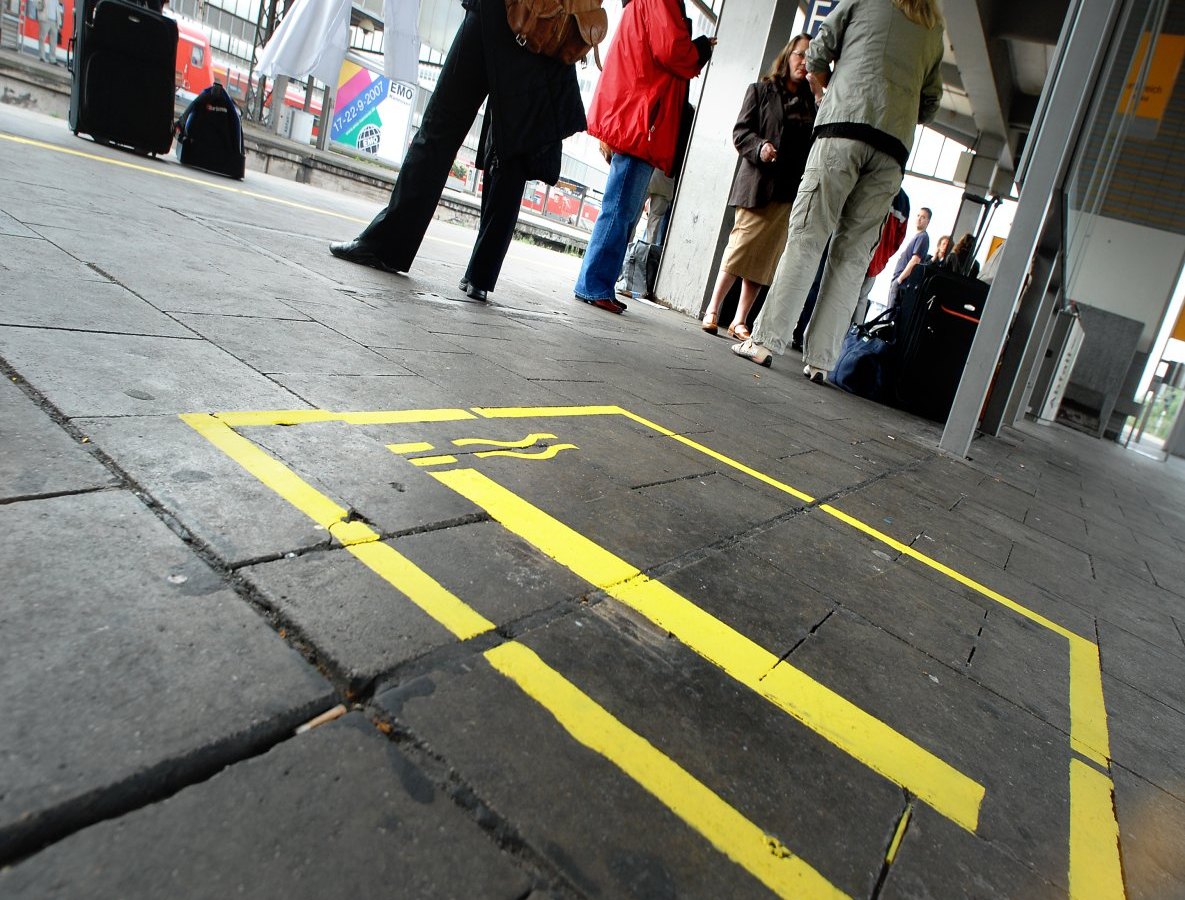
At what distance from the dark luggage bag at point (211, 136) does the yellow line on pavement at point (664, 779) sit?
7.66 meters

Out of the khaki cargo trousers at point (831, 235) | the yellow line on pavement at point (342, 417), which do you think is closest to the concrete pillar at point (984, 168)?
the khaki cargo trousers at point (831, 235)

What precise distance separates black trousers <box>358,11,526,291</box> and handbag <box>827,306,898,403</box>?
2980 millimetres

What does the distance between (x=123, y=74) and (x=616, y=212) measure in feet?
16.2

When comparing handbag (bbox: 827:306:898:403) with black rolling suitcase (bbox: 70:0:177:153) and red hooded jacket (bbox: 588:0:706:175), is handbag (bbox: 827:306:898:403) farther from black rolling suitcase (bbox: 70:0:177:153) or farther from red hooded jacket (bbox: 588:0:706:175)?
black rolling suitcase (bbox: 70:0:177:153)

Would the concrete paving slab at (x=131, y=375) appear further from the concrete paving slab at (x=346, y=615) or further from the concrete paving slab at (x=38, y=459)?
the concrete paving slab at (x=346, y=615)

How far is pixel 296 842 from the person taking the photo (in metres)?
0.71

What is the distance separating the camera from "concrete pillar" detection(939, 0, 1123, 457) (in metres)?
3.88

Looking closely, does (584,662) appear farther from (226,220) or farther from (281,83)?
(281,83)

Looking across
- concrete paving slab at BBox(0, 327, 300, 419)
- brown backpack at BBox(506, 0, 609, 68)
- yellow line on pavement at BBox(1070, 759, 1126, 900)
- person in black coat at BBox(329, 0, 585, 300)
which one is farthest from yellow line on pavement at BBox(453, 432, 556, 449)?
brown backpack at BBox(506, 0, 609, 68)

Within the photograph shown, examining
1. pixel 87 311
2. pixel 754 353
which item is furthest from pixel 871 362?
pixel 87 311

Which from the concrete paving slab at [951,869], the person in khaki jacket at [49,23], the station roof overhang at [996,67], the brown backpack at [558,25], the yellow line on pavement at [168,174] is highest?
the station roof overhang at [996,67]

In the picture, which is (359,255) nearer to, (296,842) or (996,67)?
(296,842)

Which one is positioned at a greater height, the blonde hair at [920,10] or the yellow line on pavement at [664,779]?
the blonde hair at [920,10]

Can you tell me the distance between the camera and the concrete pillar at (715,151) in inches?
290
